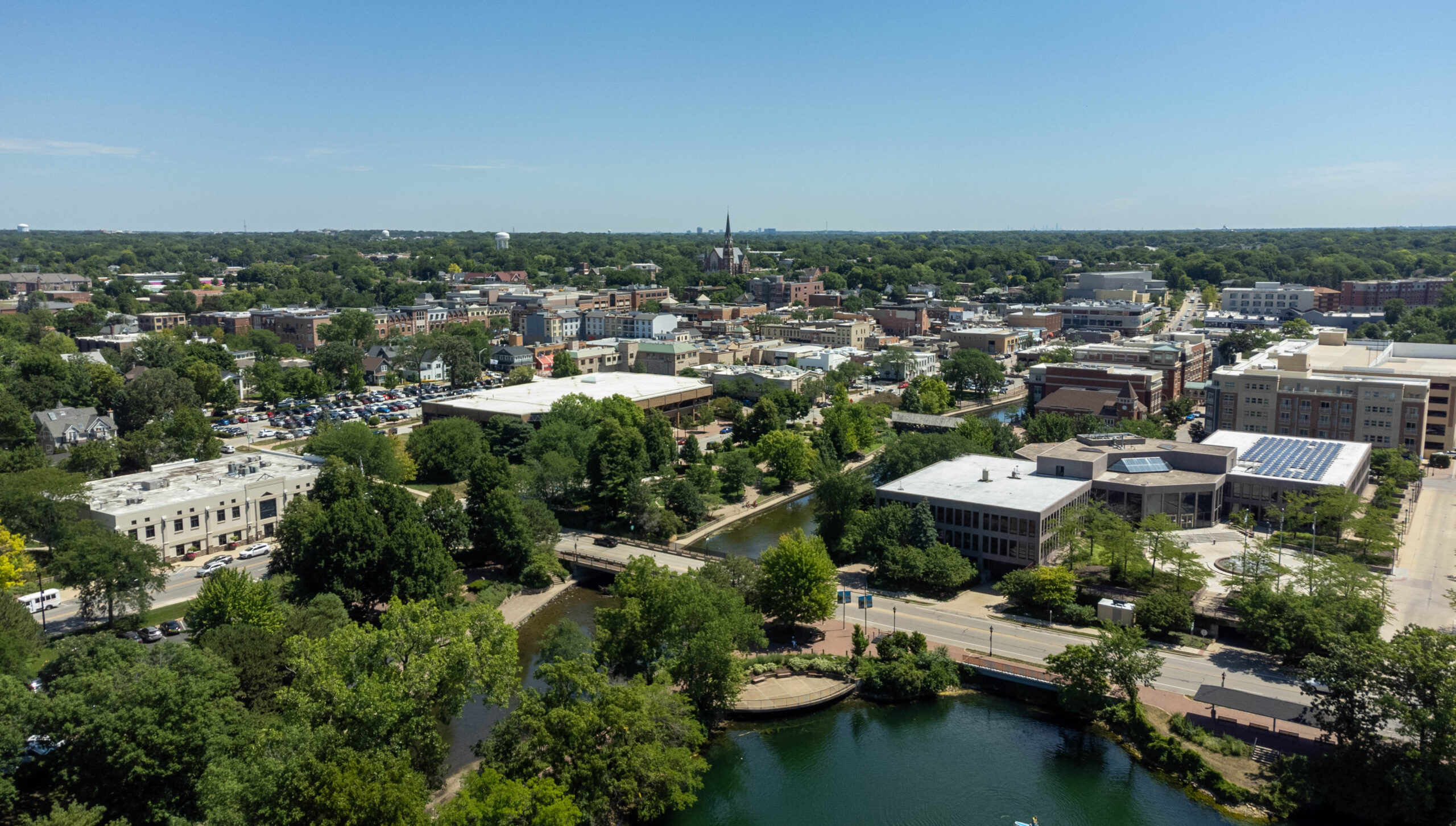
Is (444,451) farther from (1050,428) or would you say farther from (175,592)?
(1050,428)

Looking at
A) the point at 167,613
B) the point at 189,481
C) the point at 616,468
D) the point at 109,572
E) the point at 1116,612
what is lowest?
the point at 167,613

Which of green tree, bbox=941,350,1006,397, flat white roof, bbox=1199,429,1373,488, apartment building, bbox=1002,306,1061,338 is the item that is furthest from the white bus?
apartment building, bbox=1002,306,1061,338

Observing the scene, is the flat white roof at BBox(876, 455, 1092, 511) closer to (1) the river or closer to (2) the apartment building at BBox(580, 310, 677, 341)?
(1) the river

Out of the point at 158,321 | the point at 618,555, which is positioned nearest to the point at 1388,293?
the point at 618,555

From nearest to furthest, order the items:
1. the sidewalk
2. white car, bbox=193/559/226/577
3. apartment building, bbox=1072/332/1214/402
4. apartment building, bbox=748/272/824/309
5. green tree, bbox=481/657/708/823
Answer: green tree, bbox=481/657/708/823
white car, bbox=193/559/226/577
the sidewalk
apartment building, bbox=1072/332/1214/402
apartment building, bbox=748/272/824/309

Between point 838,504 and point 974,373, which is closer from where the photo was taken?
point 838,504
